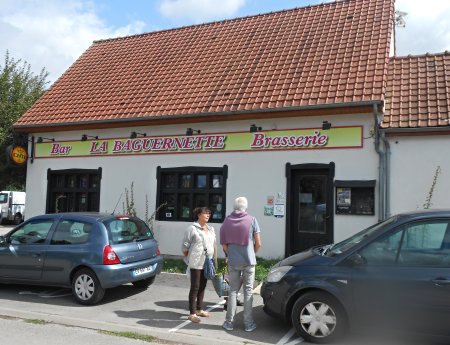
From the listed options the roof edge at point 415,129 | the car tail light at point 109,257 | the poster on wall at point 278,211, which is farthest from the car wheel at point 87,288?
the roof edge at point 415,129

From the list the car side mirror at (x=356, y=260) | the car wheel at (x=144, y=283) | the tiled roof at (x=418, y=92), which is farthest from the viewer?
the tiled roof at (x=418, y=92)

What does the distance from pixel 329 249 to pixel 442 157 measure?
4.45m

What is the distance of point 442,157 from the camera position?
895 centimetres

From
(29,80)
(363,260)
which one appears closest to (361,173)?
(363,260)

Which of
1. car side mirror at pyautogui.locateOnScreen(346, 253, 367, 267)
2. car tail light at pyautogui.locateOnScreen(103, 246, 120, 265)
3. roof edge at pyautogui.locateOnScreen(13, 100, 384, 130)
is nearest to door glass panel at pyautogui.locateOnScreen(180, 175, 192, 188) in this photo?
roof edge at pyautogui.locateOnScreen(13, 100, 384, 130)

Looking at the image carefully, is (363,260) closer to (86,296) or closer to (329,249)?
(329,249)

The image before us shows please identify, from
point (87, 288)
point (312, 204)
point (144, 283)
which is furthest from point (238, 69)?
point (87, 288)

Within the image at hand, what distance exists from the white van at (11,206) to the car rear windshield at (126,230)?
1989 cm

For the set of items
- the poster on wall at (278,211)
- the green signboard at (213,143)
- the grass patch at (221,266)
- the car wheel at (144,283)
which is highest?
the green signboard at (213,143)

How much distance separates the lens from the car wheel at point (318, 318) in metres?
5.20

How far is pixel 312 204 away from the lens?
32.9 ft

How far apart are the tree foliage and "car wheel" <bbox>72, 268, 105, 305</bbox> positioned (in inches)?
496

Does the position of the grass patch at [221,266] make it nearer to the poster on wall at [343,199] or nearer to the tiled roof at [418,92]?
the poster on wall at [343,199]

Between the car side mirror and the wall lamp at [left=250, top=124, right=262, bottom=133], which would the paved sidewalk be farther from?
the wall lamp at [left=250, top=124, right=262, bottom=133]
